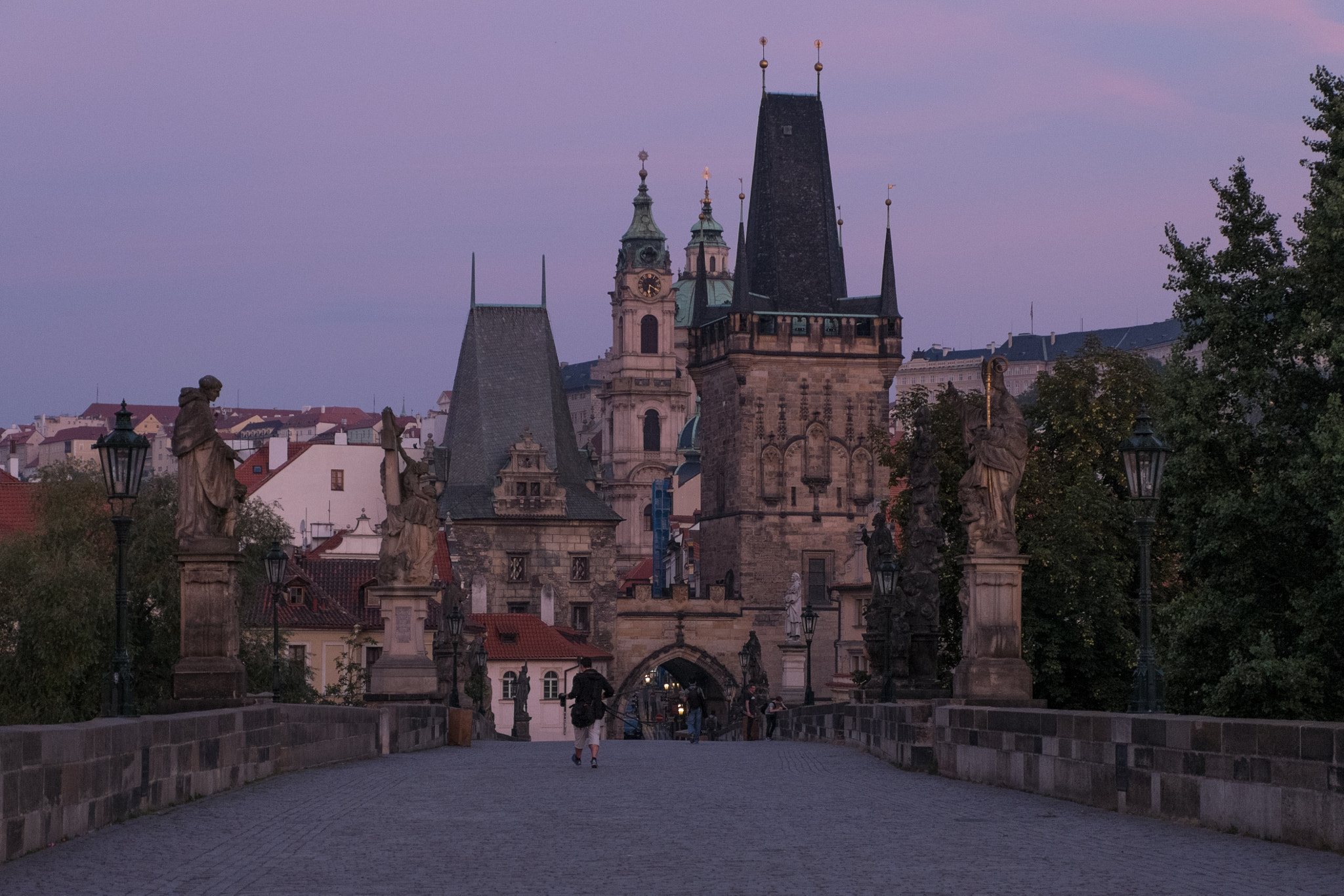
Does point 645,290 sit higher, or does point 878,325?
point 645,290

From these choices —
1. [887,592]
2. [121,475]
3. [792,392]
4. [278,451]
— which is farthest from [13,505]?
[121,475]

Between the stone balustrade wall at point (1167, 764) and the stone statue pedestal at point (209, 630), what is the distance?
21.8 ft

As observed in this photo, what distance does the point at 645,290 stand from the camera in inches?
7141

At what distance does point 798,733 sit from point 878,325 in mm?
69291

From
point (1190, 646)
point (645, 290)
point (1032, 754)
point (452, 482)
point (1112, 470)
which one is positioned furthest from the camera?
point (645, 290)

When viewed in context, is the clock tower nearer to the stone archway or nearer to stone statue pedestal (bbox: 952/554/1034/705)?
the stone archway

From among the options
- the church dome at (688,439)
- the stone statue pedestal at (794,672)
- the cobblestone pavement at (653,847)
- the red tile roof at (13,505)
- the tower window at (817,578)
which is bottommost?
the stone statue pedestal at (794,672)

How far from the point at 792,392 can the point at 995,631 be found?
8291 cm

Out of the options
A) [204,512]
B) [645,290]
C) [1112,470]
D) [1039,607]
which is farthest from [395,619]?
[645,290]

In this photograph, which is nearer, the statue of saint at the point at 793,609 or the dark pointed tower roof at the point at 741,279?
the statue of saint at the point at 793,609

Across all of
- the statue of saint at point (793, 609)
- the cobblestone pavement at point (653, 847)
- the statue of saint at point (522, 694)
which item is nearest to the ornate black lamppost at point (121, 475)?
the cobblestone pavement at point (653, 847)

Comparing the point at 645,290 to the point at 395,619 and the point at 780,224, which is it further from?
the point at 395,619

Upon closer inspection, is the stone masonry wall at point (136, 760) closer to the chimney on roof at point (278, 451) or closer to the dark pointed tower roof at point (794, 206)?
the dark pointed tower roof at point (794, 206)

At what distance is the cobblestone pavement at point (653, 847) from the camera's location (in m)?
10.0
